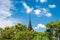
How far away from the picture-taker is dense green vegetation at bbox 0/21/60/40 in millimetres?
54188

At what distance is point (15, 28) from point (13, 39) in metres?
4.37

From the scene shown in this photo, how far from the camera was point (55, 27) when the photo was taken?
55156 millimetres

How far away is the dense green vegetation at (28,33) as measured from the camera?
178ft

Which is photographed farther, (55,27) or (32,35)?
(32,35)

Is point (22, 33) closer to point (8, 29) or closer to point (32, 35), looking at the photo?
point (32, 35)

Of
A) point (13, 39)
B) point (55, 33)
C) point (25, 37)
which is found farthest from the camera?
point (13, 39)

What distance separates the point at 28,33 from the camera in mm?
59750

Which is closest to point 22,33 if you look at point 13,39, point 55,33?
point 13,39

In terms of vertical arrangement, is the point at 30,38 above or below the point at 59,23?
below

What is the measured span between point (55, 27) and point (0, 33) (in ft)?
66.1

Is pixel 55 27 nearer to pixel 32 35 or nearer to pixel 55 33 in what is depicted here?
pixel 55 33

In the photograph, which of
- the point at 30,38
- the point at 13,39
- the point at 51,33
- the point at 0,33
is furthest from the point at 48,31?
the point at 0,33

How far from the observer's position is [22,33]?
193 feet

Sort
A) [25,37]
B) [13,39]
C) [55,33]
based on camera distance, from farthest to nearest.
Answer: [13,39], [25,37], [55,33]
